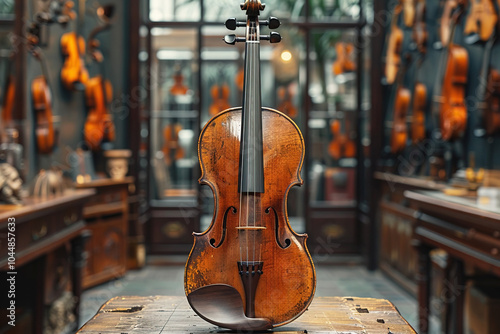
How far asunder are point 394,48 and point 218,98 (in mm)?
1821

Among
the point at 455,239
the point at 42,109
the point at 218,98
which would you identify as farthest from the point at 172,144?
the point at 455,239

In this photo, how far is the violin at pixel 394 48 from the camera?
4.79 metres

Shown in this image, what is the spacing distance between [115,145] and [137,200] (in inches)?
21.3

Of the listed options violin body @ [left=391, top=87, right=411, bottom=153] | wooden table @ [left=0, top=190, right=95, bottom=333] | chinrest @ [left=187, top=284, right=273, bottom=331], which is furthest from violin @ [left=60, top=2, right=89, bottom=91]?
chinrest @ [left=187, top=284, right=273, bottom=331]

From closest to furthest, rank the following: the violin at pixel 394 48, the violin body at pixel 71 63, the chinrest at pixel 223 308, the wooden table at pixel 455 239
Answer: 1. the chinrest at pixel 223 308
2. the wooden table at pixel 455 239
3. the violin body at pixel 71 63
4. the violin at pixel 394 48

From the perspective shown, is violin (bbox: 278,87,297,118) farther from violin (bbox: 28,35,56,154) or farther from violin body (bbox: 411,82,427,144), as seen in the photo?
violin (bbox: 28,35,56,154)

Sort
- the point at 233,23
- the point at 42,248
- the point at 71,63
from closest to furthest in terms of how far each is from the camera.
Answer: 1. the point at 233,23
2. the point at 42,248
3. the point at 71,63

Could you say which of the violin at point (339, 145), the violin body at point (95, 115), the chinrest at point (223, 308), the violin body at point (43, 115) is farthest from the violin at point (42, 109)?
the violin at point (339, 145)

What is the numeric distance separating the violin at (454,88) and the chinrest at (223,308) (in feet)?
7.69

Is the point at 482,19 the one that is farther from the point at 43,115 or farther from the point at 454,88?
the point at 43,115

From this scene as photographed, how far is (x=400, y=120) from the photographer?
181 inches

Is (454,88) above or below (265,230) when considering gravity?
above

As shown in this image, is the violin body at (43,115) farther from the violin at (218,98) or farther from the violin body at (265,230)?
the violin at (218,98)

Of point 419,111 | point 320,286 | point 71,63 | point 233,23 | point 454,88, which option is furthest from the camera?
point 320,286
